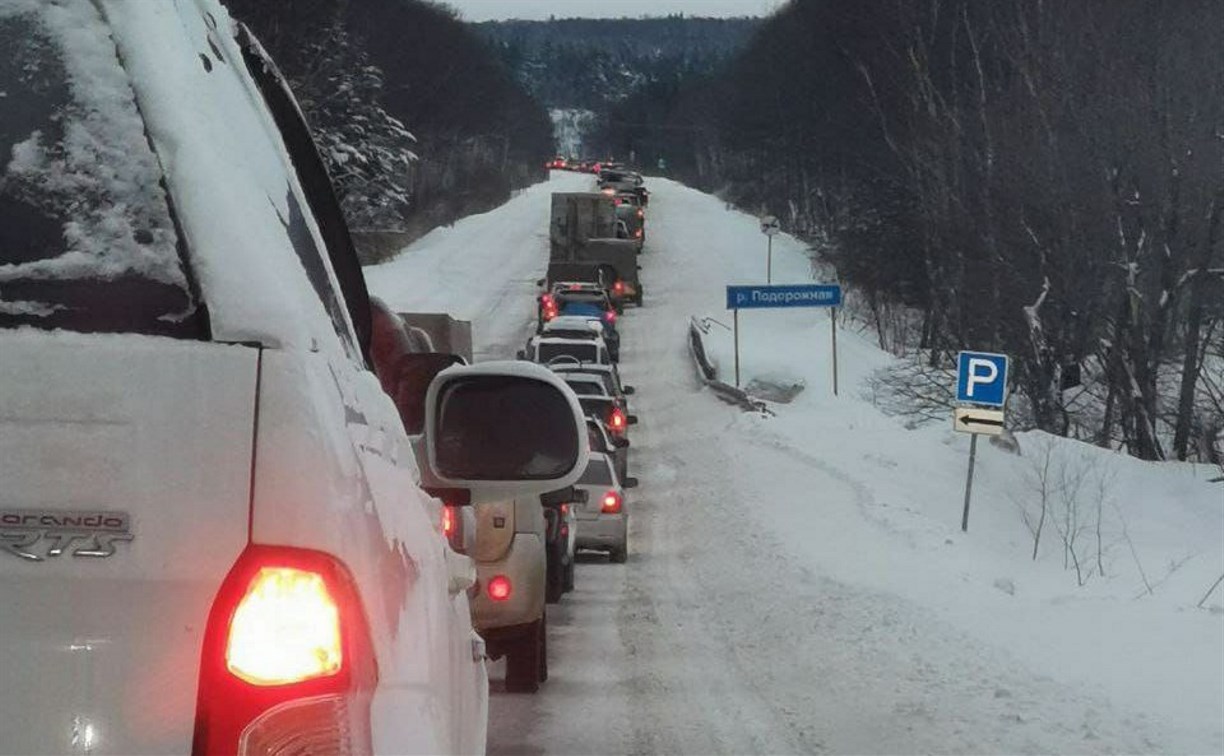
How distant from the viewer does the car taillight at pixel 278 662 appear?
176 cm

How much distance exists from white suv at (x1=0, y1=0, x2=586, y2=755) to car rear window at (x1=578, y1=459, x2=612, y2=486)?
15477 millimetres

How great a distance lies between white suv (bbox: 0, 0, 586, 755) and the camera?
5.71ft

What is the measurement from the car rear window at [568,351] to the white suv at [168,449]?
2717 centimetres

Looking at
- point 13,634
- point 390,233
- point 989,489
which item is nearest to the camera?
point 13,634

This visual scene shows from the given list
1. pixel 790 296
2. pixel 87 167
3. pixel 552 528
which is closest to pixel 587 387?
pixel 790 296

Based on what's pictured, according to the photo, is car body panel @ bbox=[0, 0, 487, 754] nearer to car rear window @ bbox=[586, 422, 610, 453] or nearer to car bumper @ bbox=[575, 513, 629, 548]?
car bumper @ bbox=[575, 513, 629, 548]

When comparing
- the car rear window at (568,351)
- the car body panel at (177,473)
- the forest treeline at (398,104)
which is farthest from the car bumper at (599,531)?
the car body panel at (177,473)

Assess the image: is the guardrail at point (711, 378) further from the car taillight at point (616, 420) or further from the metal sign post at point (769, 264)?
the car taillight at point (616, 420)

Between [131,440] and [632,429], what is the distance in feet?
99.3

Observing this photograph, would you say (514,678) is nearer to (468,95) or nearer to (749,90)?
(749,90)

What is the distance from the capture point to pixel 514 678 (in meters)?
10.5

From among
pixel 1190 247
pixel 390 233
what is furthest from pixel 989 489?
pixel 390 233

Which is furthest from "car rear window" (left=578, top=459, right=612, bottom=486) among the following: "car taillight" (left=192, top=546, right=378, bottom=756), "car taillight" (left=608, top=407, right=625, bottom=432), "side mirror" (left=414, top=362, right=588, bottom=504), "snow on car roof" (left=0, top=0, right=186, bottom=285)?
"car taillight" (left=192, top=546, right=378, bottom=756)

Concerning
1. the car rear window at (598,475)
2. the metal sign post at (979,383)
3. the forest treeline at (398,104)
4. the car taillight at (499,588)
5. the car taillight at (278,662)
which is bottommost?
the car rear window at (598,475)
